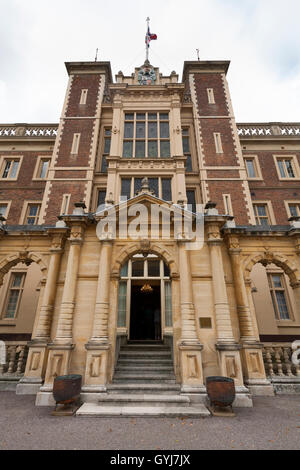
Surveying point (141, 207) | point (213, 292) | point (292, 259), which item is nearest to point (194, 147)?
point (141, 207)

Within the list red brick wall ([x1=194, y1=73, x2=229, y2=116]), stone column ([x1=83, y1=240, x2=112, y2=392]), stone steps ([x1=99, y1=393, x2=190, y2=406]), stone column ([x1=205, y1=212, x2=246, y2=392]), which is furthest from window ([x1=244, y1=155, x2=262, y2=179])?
stone steps ([x1=99, y1=393, x2=190, y2=406])

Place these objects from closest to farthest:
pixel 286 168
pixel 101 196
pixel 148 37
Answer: pixel 101 196, pixel 286 168, pixel 148 37

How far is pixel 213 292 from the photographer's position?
8703 mm

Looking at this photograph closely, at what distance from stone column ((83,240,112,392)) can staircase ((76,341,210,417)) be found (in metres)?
0.48

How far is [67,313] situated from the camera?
8.22 meters

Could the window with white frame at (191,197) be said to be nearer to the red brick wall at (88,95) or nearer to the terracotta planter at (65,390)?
the red brick wall at (88,95)

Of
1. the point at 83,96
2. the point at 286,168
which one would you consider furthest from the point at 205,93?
the point at 83,96

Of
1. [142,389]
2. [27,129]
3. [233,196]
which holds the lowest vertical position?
[142,389]

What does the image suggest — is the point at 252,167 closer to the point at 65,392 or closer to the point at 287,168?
the point at 287,168

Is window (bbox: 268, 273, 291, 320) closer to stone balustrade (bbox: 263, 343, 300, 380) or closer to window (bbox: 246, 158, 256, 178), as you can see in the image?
stone balustrade (bbox: 263, 343, 300, 380)

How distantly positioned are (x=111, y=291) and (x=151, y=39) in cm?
2352

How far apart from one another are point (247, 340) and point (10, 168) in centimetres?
2085

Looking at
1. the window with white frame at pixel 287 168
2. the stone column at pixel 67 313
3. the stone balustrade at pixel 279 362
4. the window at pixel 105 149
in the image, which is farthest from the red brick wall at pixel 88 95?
the stone balustrade at pixel 279 362

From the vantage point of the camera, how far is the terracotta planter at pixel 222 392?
616cm
